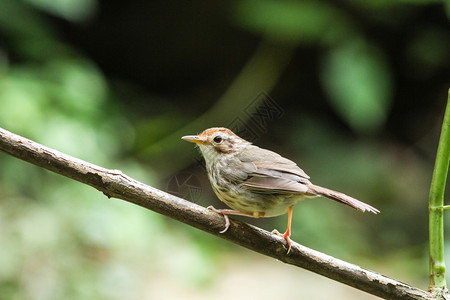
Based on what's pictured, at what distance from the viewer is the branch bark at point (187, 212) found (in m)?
2.03

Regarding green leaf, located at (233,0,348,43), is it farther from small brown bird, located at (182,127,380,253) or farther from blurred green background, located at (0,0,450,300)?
small brown bird, located at (182,127,380,253)

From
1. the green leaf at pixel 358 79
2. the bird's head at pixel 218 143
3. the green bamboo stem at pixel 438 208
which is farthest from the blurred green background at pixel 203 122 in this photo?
the green bamboo stem at pixel 438 208

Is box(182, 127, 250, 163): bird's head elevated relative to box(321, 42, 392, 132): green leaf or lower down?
lower down

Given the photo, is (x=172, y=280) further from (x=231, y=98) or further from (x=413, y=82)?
(x=413, y=82)

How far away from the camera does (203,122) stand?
522 cm

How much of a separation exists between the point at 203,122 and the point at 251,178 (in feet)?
9.66

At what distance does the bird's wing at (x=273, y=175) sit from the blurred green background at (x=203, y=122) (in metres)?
0.64

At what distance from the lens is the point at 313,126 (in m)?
5.91

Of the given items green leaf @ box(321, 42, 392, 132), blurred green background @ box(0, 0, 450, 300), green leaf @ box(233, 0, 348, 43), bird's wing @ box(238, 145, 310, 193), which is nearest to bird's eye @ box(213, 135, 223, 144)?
bird's wing @ box(238, 145, 310, 193)

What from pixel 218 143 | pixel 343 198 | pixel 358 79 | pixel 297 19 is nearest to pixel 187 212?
pixel 218 143

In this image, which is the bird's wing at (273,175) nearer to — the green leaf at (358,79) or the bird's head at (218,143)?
the bird's head at (218,143)

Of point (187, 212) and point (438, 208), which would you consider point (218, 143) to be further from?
point (438, 208)

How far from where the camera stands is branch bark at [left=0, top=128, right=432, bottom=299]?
2.03 metres

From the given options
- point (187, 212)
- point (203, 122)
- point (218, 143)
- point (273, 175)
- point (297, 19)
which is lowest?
point (187, 212)
